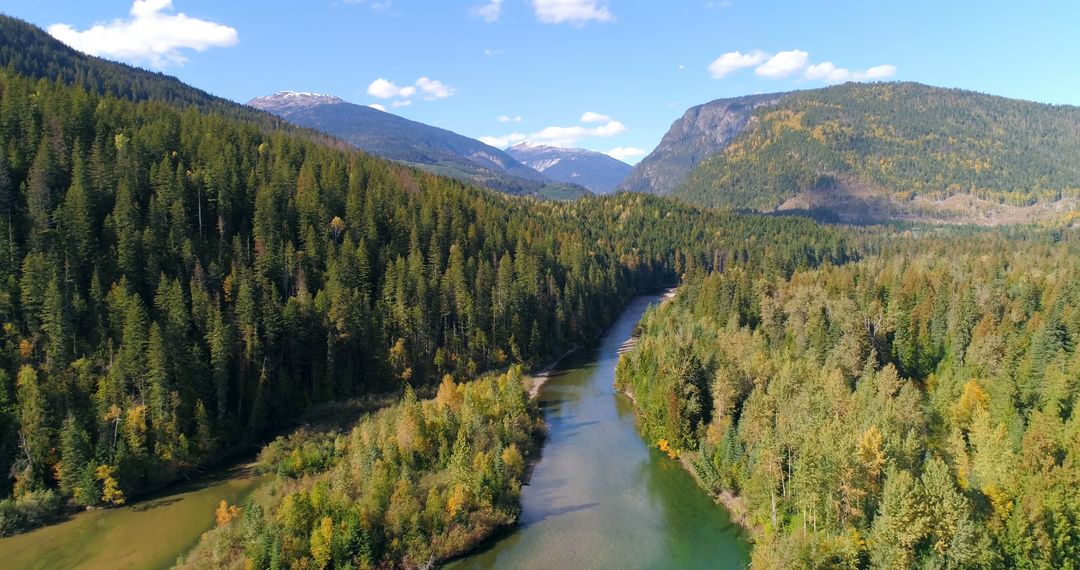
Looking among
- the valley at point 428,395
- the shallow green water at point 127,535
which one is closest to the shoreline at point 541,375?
the valley at point 428,395

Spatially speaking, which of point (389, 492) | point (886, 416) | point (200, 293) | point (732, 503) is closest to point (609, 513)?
point (732, 503)

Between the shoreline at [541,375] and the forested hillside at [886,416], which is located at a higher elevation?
the forested hillside at [886,416]

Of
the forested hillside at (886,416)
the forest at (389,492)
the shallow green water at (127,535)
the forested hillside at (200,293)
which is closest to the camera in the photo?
the forested hillside at (886,416)

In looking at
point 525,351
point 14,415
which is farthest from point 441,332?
point 14,415

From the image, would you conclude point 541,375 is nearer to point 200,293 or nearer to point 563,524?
point 563,524

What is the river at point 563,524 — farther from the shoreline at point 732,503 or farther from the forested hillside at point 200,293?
the forested hillside at point 200,293

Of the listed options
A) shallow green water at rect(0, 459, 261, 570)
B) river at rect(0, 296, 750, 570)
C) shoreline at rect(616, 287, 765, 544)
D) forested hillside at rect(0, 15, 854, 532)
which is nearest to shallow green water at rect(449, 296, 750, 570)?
river at rect(0, 296, 750, 570)

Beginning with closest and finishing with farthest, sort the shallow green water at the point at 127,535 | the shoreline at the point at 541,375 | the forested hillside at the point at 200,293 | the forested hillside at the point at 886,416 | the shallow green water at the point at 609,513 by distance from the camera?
the forested hillside at the point at 886,416
the shallow green water at the point at 609,513
the shallow green water at the point at 127,535
the forested hillside at the point at 200,293
the shoreline at the point at 541,375
